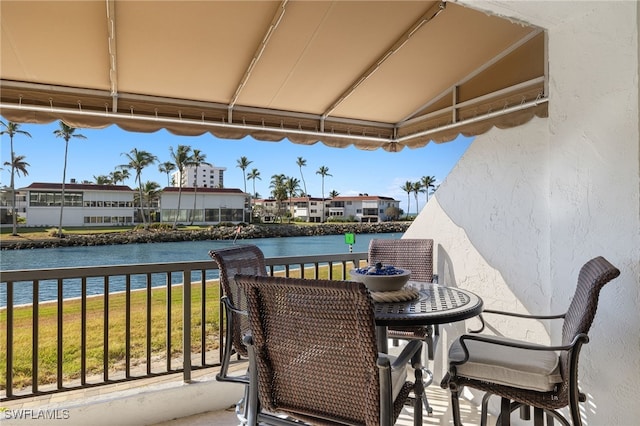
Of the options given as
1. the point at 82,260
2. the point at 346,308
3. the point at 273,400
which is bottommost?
the point at 82,260

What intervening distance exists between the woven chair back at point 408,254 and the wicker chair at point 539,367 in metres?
1.37

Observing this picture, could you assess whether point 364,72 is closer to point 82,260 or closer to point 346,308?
point 346,308

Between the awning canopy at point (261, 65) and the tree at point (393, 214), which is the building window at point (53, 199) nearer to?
the tree at point (393, 214)

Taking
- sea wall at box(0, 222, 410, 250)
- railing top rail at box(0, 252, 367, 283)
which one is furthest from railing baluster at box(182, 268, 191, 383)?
sea wall at box(0, 222, 410, 250)

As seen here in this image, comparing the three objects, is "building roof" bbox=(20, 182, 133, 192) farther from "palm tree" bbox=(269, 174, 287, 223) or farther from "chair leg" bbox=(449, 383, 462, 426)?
"chair leg" bbox=(449, 383, 462, 426)

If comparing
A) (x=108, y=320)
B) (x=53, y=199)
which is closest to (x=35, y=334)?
(x=108, y=320)

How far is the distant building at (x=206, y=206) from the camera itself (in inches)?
686

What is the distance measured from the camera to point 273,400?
1.55 metres

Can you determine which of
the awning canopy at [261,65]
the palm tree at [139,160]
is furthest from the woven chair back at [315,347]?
the palm tree at [139,160]

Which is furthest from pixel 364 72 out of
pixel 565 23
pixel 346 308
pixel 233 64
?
pixel 346 308

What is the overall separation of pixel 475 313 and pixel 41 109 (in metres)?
3.06

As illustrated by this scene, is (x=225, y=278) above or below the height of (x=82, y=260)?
above

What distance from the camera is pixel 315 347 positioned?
4.71 ft

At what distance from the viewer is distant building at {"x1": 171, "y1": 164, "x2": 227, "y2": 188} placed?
22328 millimetres
